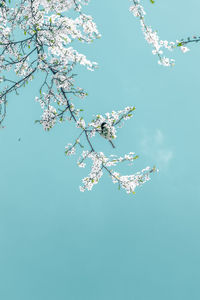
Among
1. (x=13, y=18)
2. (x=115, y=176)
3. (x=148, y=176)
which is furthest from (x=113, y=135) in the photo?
(x=13, y=18)

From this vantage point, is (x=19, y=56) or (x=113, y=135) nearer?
(x=113, y=135)

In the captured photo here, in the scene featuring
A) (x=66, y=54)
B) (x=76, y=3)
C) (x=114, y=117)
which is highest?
(x=76, y=3)

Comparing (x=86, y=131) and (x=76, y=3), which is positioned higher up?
(x=76, y=3)

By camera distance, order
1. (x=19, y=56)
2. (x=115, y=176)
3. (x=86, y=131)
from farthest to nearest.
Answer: (x=19, y=56) < (x=115, y=176) < (x=86, y=131)

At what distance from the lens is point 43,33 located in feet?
22.4

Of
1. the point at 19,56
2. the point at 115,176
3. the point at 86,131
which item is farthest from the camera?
the point at 19,56

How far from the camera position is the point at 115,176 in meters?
6.98

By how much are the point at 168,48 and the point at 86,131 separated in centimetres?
264

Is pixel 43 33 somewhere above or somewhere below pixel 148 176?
above

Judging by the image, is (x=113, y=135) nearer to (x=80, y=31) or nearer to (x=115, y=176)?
(x=115, y=176)

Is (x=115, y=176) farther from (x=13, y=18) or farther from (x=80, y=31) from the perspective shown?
(x=13, y=18)

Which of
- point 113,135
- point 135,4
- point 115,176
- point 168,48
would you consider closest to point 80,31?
point 135,4

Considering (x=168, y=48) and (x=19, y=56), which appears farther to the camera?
(x=19, y=56)

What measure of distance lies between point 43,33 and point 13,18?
1.01m
